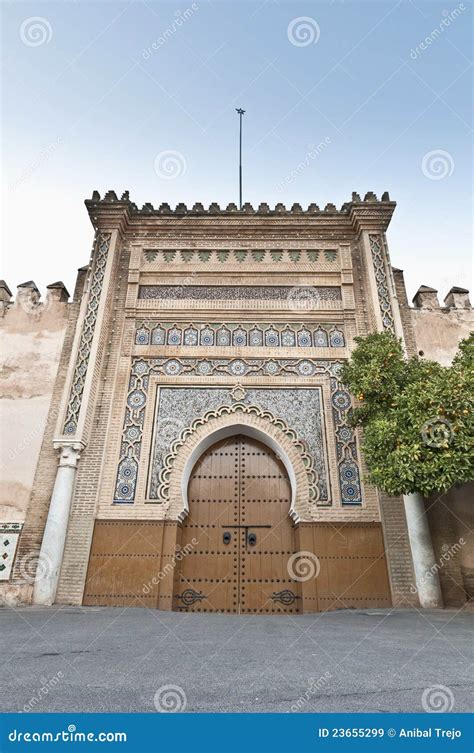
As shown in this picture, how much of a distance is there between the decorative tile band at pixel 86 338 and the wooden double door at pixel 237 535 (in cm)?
208

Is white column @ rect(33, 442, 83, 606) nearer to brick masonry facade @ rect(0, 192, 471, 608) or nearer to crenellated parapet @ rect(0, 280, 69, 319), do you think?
brick masonry facade @ rect(0, 192, 471, 608)

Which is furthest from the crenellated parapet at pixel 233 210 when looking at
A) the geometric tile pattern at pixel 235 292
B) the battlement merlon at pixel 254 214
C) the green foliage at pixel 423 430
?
the green foliage at pixel 423 430

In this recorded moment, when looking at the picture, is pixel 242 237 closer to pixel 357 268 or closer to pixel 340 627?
pixel 357 268

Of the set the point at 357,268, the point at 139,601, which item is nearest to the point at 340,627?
the point at 139,601

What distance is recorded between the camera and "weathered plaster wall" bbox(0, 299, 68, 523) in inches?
277

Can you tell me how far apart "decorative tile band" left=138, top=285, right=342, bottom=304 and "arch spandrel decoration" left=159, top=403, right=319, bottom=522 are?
216 cm

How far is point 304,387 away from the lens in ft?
25.2

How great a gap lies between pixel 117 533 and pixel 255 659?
165 inches

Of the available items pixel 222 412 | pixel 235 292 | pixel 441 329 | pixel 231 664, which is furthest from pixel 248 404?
pixel 231 664

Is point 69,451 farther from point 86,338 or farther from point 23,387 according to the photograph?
point 86,338

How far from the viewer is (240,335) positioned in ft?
26.7

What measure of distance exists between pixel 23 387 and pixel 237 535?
13.9 feet

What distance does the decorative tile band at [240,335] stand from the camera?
8.07m

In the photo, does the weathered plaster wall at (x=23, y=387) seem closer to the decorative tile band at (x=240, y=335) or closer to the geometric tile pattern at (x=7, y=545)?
the geometric tile pattern at (x=7, y=545)
